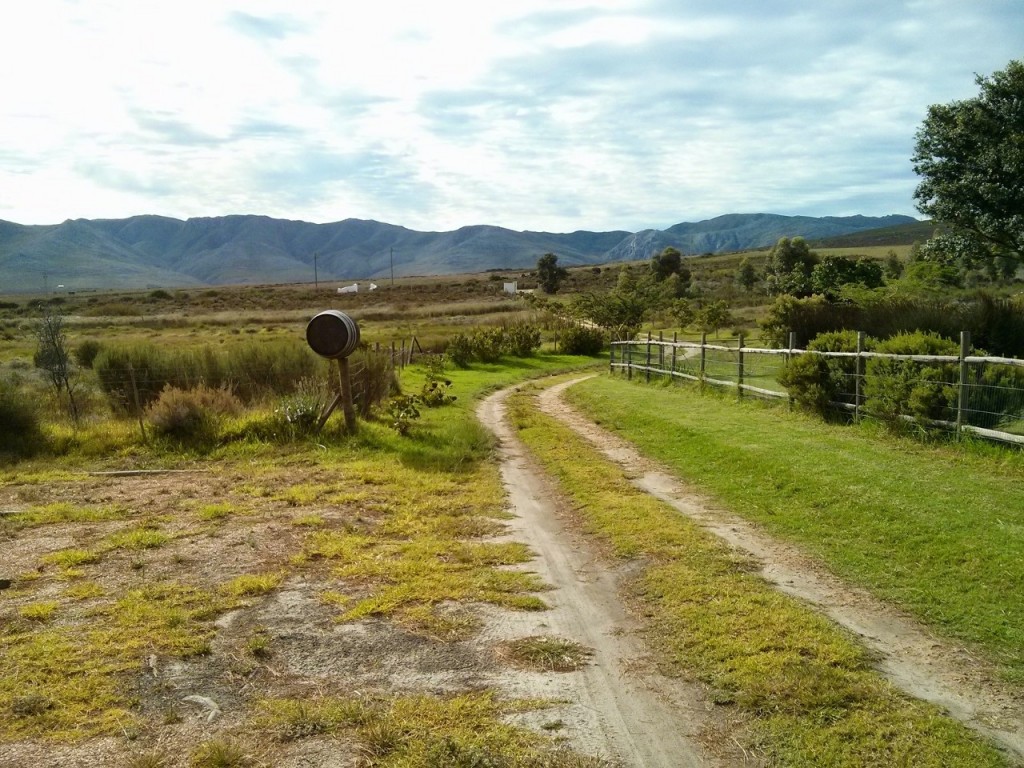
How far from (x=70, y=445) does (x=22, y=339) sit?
1437 inches

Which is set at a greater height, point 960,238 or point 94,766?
point 960,238

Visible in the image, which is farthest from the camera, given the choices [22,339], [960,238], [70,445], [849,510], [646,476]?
[22,339]

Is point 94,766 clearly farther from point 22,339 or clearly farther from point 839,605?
point 22,339

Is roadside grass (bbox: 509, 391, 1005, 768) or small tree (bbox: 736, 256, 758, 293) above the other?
small tree (bbox: 736, 256, 758, 293)

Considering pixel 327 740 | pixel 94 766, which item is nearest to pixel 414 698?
pixel 327 740

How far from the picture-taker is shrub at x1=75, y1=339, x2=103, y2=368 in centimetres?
2512

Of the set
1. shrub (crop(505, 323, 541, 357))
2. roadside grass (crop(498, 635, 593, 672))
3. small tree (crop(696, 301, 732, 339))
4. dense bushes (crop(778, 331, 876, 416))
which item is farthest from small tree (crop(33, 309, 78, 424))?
small tree (crop(696, 301, 732, 339))

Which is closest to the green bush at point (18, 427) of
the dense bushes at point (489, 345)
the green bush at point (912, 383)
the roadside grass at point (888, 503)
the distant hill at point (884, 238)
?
the roadside grass at point (888, 503)

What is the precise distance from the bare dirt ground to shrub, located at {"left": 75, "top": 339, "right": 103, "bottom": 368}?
73.9ft

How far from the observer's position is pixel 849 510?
7867 millimetres

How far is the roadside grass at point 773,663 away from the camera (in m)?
3.82

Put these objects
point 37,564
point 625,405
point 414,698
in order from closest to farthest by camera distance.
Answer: point 414,698, point 37,564, point 625,405

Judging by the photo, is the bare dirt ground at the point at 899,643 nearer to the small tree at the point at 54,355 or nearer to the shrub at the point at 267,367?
the shrub at the point at 267,367

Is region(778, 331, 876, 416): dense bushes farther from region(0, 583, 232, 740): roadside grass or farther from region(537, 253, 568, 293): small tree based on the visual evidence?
region(537, 253, 568, 293): small tree
